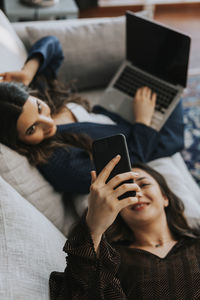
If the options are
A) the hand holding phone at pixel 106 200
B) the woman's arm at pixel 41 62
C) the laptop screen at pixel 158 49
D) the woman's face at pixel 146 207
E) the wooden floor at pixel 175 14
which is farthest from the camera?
the wooden floor at pixel 175 14

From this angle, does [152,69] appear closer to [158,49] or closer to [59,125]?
[158,49]

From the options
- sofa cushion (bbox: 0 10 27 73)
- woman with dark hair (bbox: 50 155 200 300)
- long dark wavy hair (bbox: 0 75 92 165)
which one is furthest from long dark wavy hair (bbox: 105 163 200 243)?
sofa cushion (bbox: 0 10 27 73)

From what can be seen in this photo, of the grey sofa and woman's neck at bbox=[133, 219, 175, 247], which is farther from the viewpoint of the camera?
woman's neck at bbox=[133, 219, 175, 247]

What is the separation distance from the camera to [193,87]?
8.26 ft

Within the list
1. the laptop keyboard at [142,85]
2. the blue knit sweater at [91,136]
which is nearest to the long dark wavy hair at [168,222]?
the blue knit sweater at [91,136]

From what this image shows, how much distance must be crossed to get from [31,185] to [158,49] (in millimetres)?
868

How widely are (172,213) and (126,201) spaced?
652 millimetres

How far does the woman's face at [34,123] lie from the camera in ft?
4.54

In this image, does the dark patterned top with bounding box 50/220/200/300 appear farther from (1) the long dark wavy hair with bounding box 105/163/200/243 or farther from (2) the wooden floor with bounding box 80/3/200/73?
(2) the wooden floor with bounding box 80/3/200/73

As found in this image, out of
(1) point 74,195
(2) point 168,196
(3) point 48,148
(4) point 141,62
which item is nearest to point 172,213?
(2) point 168,196

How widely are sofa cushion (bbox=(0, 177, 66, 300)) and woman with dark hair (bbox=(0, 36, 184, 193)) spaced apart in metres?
0.26

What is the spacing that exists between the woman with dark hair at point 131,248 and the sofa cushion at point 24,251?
0.05 m

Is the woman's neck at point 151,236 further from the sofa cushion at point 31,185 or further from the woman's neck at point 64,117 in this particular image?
the woman's neck at point 64,117

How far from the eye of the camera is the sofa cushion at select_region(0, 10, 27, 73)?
5.43 ft
